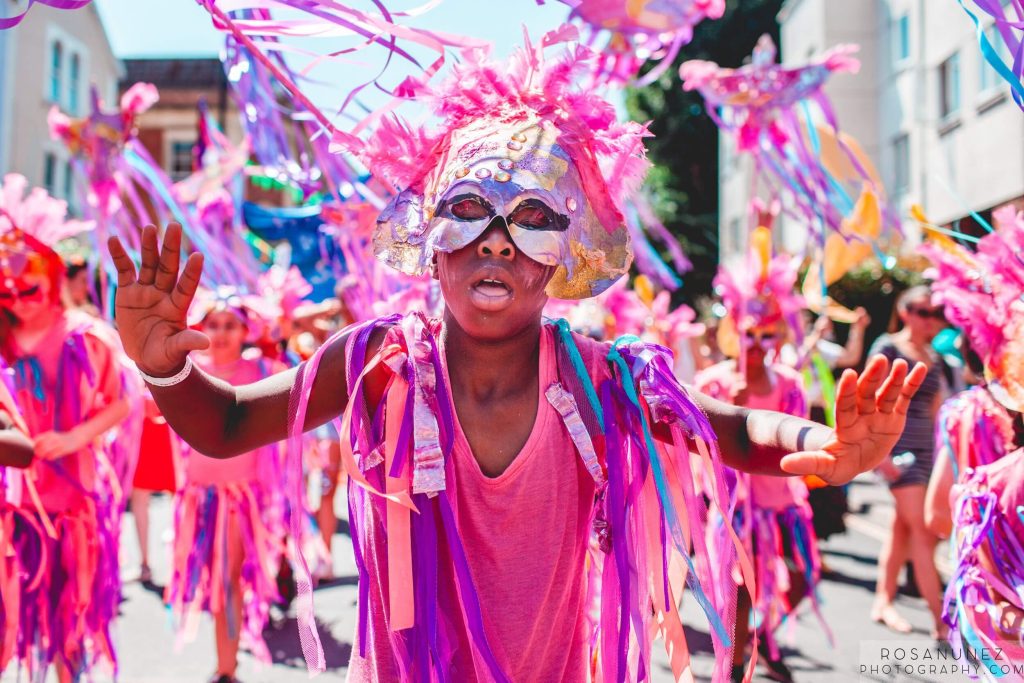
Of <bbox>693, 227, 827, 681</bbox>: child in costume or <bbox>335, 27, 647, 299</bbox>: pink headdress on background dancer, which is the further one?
<bbox>693, 227, 827, 681</bbox>: child in costume

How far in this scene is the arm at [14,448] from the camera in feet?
9.81

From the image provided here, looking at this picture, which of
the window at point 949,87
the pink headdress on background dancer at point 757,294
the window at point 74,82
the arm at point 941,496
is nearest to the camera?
the arm at point 941,496

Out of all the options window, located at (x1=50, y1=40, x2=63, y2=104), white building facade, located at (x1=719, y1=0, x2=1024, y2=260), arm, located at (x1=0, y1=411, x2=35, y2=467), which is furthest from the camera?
window, located at (x1=50, y1=40, x2=63, y2=104)

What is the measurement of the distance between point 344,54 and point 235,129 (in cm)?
2519

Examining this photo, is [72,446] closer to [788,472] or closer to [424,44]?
[424,44]

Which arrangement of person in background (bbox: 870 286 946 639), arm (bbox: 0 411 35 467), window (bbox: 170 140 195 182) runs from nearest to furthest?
arm (bbox: 0 411 35 467), person in background (bbox: 870 286 946 639), window (bbox: 170 140 195 182)

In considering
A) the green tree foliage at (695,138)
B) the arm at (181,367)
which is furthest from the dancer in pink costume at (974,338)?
the green tree foliage at (695,138)

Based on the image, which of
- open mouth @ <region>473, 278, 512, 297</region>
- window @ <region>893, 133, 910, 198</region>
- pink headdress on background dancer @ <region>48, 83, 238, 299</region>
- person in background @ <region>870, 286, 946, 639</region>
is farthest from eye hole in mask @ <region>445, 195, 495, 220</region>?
window @ <region>893, 133, 910, 198</region>

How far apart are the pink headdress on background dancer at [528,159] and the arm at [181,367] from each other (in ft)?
1.49

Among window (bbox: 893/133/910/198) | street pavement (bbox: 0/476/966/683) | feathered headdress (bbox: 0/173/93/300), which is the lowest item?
street pavement (bbox: 0/476/966/683)

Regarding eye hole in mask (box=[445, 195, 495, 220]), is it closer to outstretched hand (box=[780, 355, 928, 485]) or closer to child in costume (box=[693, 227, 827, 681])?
outstretched hand (box=[780, 355, 928, 485])

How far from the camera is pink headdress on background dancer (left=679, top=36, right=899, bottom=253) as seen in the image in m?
5.78

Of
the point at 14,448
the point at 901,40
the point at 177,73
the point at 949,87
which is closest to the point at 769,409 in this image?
the point at 14,448

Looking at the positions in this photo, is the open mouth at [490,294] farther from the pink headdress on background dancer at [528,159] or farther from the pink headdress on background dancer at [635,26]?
the pink headdress on background dancer at [635,26]
